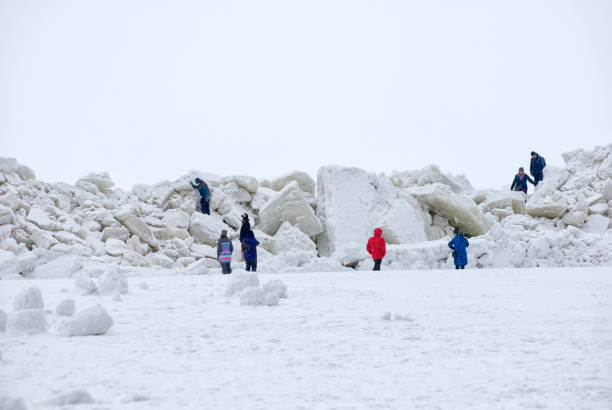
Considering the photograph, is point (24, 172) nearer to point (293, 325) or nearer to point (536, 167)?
point (293, 325)

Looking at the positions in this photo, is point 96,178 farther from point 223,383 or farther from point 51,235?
point 223,383

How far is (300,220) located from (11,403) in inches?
474

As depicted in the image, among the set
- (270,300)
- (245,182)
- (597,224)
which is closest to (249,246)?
(270,300)

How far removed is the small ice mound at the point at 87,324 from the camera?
3734mm

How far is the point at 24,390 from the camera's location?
260 cm

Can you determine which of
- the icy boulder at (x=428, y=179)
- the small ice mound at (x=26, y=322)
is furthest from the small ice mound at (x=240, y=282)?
the icy boulder at (x=428, y=179)

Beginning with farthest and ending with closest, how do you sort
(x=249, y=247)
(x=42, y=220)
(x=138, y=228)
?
(x=138, y=228), (x=42, y=220), (x=249, y=247)

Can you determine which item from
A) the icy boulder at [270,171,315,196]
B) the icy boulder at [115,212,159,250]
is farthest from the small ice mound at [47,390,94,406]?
the icy boulder at [270,171,315,196]

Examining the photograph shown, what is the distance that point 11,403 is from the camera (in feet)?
7.14

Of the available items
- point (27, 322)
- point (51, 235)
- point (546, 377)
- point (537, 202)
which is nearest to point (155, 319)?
point (27, 322)

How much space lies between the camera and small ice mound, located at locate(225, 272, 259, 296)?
18.5ft

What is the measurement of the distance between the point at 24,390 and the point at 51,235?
9872 millimetres

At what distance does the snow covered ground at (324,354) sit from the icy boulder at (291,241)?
7.71 m

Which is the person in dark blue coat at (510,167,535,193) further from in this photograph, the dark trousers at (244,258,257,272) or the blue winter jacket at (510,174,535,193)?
the dark trousers at (244,258,257,272)
